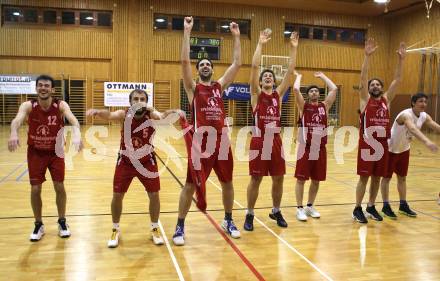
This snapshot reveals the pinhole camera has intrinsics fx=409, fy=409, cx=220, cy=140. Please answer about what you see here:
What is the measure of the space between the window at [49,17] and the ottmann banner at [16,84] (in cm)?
351

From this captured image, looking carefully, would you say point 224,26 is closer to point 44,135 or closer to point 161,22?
point 161,22

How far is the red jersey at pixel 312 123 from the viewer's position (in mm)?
5945

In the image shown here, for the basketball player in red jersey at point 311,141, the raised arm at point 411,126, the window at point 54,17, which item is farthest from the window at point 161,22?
the raised arm at point 411,126

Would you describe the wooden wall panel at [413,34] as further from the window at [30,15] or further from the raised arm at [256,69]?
the window at [30,15]

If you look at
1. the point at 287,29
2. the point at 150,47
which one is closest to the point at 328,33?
the point at 287,29

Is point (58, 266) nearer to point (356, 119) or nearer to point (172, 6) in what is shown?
point (172, 6)

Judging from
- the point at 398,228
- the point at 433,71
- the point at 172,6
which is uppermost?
the point at 172,6

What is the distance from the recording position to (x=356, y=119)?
2714 centimetres

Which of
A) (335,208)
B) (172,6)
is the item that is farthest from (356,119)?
(335,208)

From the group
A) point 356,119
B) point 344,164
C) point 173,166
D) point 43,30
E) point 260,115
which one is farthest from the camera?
point 356,119

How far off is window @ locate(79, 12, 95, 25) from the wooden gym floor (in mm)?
17035

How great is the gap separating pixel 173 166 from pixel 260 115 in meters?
5.62

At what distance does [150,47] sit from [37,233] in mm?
19834

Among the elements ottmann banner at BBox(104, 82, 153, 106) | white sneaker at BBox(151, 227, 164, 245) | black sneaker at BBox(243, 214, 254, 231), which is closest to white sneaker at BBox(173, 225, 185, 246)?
white sneaker at BBox(151, 227, 164, 245)
